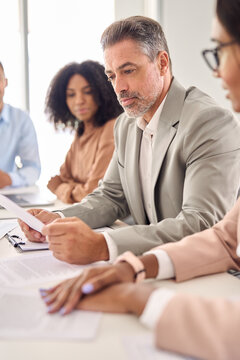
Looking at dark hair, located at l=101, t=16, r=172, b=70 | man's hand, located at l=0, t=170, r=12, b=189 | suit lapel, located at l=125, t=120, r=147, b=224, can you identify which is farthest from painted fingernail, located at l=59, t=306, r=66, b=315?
man's hand, located at l=0, t=170, r=12, b=189

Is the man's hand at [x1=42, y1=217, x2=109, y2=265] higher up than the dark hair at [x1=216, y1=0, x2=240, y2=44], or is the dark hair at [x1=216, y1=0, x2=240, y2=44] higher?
the dark hair at [x1=216, y1=0, x2=240, y2=44]

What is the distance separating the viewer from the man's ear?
1842 mm

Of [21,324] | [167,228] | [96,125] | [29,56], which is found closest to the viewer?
[21,324]

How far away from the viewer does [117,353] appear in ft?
2.46

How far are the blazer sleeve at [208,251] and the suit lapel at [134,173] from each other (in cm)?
64

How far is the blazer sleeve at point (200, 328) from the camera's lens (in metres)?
0.72

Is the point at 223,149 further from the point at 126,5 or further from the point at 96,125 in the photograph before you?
the point at 126,5

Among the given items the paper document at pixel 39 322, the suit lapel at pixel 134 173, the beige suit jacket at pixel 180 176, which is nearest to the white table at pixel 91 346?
the paper document at pixel 39 322

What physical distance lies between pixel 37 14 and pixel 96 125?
95.4 inches

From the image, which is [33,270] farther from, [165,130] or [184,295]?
[165,130]

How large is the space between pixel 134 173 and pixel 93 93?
1.22 metres

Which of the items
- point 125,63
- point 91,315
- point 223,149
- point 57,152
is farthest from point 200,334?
point 57,152

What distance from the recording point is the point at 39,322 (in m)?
0.87

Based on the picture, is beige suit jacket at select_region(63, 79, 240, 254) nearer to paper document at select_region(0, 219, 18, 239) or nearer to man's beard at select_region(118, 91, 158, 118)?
man's beard at select_region(118, 91, 158, 118)
